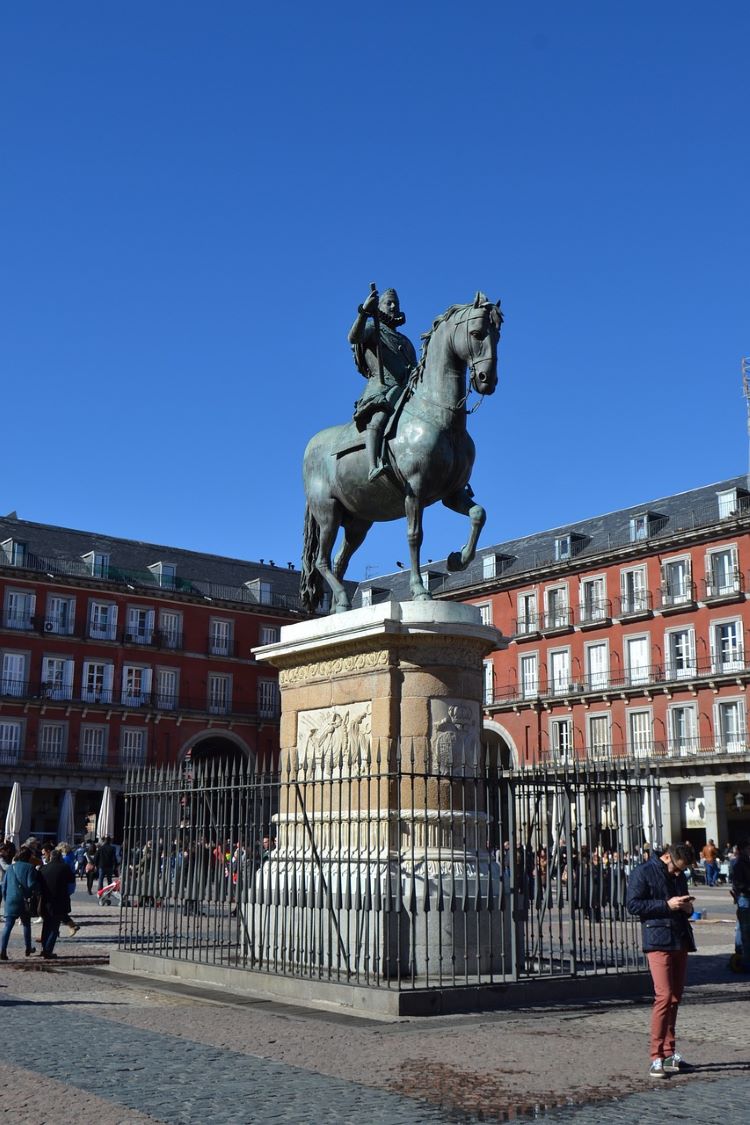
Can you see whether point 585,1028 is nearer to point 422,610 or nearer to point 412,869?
point 412,869

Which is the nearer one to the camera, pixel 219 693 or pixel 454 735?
pixel 454 735

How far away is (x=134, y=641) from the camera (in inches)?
2272

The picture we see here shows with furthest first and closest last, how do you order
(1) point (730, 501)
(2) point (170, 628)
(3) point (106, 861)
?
1. (2) point (170, 628)
2. (1) point (730, 501)
3. (3) point (106, 861)

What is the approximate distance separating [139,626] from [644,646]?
23.9 metres

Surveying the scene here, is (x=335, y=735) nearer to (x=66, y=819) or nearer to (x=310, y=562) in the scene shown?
(x=310, y=562)

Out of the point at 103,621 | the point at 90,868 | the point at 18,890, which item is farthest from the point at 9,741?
the point at 18,890

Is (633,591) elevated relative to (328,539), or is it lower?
elevated

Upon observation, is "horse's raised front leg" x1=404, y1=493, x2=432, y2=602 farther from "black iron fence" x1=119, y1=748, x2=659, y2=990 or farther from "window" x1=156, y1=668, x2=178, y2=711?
"window" x1=156, y1=668, x2=178, y2=711

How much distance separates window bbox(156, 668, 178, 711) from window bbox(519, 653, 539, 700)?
55.0 feet

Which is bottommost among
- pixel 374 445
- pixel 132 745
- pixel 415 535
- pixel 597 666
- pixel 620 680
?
pixel 415 535

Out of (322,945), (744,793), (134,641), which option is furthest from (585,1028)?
(134,641)

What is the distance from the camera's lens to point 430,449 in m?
11.1

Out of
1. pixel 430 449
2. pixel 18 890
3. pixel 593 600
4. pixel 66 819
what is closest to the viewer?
pixel 430 449

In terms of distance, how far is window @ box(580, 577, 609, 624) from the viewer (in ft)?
169
